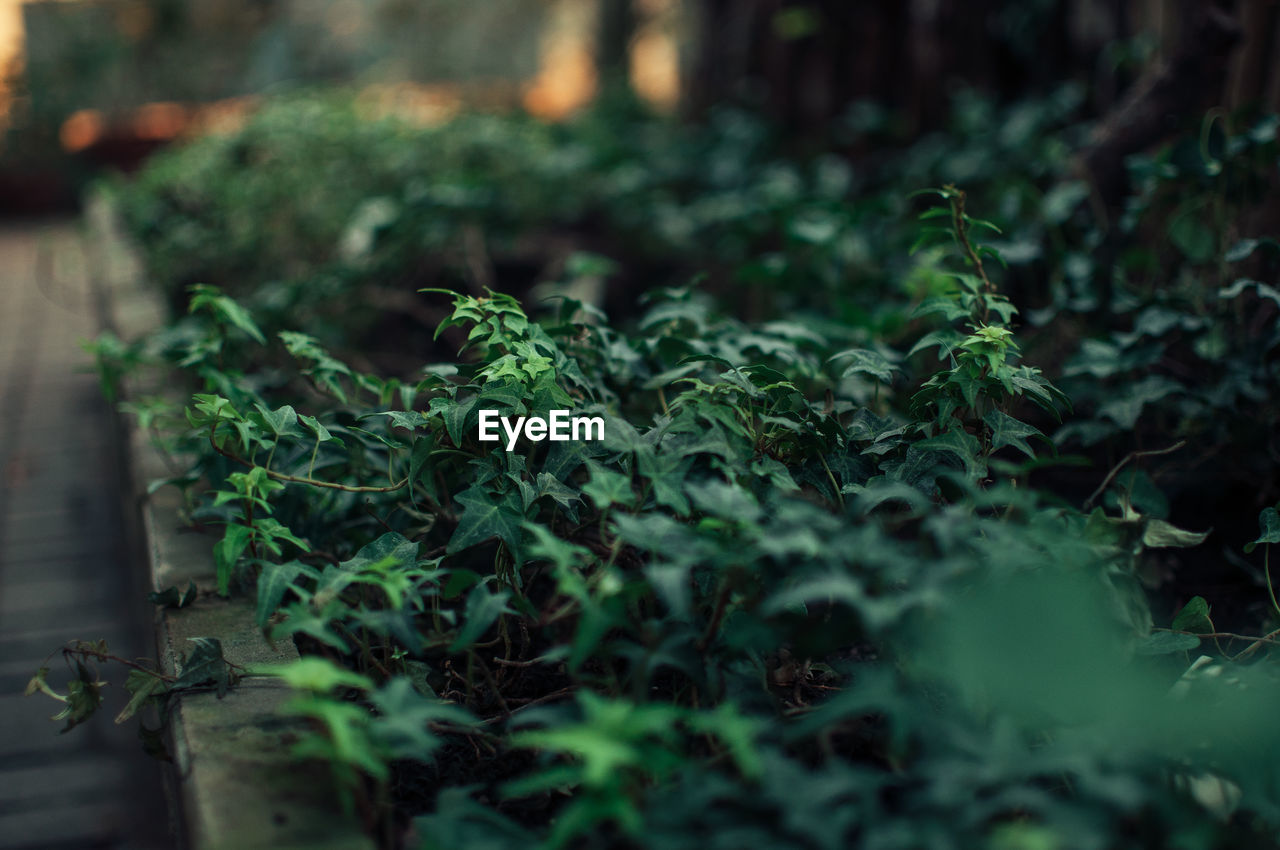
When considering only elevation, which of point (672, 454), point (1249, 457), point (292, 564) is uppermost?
point (672, 454)

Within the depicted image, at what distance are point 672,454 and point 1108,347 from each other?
1042mm

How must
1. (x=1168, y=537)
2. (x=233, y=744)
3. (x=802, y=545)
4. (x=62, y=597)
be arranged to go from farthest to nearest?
(x=62, y=597) < (x=1168, y=537) < (x=233, y=744) < (x=802, y=545)

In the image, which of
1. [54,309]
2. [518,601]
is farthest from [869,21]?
[54,309]

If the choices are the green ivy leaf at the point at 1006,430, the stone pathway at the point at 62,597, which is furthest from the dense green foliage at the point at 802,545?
the stone pathway at the point at 62,597

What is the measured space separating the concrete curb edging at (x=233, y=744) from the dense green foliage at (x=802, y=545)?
0.05 m

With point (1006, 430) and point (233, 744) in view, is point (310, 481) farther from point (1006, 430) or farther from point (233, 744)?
point (1006, 430)

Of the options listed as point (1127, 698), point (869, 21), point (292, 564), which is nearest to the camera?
point (1127, 698)

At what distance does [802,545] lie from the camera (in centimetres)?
97

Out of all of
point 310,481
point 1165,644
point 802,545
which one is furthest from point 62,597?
point 1165,644

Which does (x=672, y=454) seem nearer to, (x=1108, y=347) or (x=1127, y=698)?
(x=1127, y=698)

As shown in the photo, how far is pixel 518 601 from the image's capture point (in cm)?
124

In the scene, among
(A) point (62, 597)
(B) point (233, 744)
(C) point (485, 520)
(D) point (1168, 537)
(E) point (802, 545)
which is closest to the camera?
(E) point (802, 545)

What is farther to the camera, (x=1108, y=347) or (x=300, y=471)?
(x=1108, y=347)

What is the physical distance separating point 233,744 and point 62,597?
4.96ft
